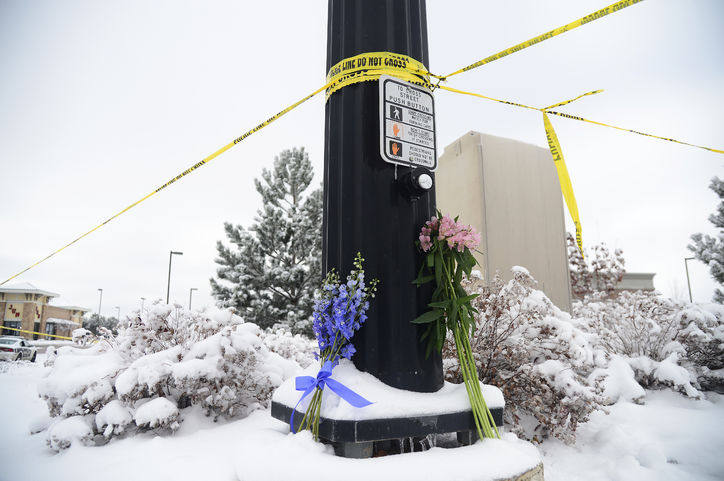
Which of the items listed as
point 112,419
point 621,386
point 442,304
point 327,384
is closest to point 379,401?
point 327,384

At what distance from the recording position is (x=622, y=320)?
466 centimetres

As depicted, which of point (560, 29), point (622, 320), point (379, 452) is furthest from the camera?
point (622, 320)

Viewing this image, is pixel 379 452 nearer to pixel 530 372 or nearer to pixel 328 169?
pixel 328 169

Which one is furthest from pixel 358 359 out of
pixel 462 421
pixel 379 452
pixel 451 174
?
pixel 451 174

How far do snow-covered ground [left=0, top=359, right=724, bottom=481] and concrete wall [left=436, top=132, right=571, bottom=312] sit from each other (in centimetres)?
321

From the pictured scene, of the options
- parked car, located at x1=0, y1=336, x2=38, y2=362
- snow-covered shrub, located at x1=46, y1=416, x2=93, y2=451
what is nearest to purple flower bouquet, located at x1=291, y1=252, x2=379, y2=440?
snow-covered shrub, located at x1=46, y1=416, x2=93, y2=451

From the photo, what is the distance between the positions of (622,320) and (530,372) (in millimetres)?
2548

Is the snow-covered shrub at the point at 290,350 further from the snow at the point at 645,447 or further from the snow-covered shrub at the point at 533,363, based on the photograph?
the snow at the point at 645,447

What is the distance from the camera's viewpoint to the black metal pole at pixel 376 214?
5.97ft

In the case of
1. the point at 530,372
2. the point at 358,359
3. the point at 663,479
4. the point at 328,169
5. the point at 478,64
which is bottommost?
the point at 663,479

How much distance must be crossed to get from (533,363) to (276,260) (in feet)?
33.0

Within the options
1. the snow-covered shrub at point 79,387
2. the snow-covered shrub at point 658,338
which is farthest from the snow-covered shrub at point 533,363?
the snow-covered shrub at point 79,387

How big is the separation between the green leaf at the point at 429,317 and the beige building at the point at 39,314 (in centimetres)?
918

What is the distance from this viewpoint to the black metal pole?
1.82 metres
